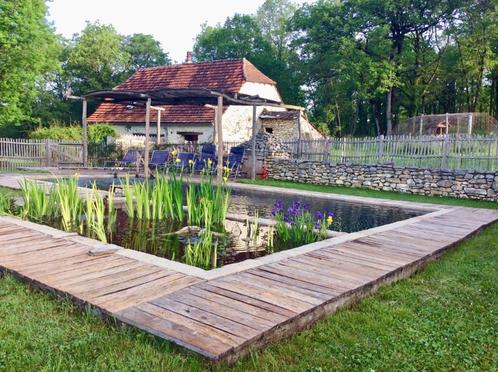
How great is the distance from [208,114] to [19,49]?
966cm

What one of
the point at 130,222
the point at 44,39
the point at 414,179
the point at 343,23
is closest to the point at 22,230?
the point at 130,222

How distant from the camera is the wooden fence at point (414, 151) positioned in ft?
35.1

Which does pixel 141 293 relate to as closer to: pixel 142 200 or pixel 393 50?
pixel 142 200

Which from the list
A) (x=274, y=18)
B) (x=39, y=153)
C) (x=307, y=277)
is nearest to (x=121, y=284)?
(x=307, y=277)

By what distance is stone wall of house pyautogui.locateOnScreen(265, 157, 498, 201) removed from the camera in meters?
10.8

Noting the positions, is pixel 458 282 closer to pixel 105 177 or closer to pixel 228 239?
pixel 228 239

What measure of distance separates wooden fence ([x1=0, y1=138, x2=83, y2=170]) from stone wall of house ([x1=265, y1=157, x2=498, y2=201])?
7.99 metres

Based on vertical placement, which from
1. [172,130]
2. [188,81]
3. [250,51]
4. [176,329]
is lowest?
[176,329]

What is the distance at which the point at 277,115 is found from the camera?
76.9ft

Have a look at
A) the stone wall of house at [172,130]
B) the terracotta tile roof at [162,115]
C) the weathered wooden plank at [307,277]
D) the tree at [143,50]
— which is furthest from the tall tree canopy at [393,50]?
the weathered wooden plank at [307,277]

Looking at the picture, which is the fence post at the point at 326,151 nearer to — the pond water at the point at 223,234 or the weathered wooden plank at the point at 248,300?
the pond water at the point at 223,234

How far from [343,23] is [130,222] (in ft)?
92.6

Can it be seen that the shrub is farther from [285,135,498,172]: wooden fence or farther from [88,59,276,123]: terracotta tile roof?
[285,135,498,172]: wooden fence

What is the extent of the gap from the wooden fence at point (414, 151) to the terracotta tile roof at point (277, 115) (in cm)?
852
